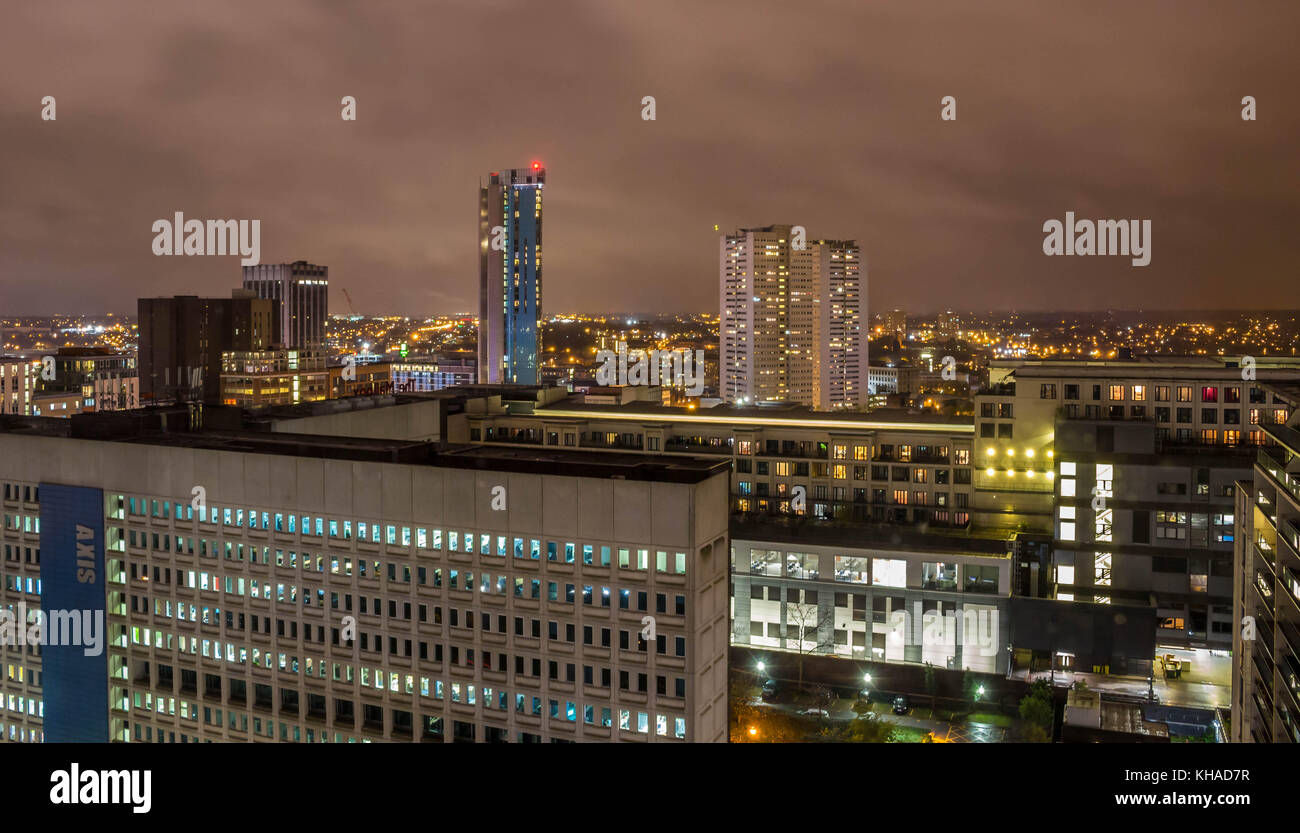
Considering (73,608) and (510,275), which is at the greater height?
(510,275)

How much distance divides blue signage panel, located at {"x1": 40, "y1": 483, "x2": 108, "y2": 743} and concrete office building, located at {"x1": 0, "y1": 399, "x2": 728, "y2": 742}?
0.09 meters

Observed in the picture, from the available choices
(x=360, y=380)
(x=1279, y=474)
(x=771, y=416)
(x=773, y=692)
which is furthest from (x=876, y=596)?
(x=360, y=380)

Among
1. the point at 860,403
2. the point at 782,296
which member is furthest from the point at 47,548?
the point at 860,403

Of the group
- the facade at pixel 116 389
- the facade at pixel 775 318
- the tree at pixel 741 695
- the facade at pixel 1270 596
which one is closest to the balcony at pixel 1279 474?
the facade at pixel 1270 596

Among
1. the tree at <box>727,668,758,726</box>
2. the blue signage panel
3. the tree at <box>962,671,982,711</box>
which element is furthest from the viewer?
the tree at <box>962,671,982,711</box>

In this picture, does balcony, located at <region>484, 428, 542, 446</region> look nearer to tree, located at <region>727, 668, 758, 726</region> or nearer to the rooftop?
tree, located at <region>727, 668, 758, 726</region>

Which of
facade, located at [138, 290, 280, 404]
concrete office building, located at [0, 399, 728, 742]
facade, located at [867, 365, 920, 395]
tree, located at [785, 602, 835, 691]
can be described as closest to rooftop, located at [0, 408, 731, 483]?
concrete office building, located at [0, 399, 728, 742]

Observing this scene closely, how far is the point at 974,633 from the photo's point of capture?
40875mm

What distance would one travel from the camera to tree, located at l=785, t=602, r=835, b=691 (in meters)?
41.9

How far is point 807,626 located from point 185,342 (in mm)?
107157

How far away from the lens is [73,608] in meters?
32.1

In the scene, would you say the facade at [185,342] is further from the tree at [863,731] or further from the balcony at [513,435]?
the tree at [863,731]

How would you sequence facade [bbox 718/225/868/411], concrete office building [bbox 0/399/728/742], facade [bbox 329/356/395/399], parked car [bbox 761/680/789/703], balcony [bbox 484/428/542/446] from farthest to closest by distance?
facade [bbox 718/225/868/411] < facade [bbox 329/356/395/399] < balcony [bbox 484/428/542/446] < parked car [bbox 761/680/789/703] < concrete office building [bbox 0/399/728/742]

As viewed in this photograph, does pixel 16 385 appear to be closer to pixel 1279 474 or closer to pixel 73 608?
pixel 73 608
